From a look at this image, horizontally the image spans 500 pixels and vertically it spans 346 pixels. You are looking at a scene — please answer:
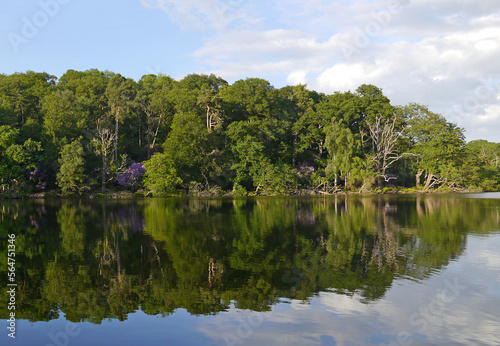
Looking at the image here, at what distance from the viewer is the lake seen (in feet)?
26.2

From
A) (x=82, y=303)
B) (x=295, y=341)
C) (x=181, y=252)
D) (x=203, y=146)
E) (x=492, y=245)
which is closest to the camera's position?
(x=295, y=341)

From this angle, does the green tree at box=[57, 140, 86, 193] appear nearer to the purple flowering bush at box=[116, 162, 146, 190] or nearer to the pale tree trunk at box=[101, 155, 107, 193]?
the pale tree trunk at box=[101, 155, 107, 193]

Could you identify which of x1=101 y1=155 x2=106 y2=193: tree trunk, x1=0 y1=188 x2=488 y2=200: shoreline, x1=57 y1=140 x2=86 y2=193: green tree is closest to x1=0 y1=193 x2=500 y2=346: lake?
x1=57 y1=140 x2=86 y2=193: green tree

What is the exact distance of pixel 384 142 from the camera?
70750 mm

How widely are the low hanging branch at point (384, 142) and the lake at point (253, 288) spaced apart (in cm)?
5091

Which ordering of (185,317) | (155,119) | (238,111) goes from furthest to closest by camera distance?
(238,111) < (155,119) < (185,317)

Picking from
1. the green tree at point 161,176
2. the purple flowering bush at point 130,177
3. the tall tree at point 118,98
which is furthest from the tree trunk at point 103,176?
the green tree at point 161,176

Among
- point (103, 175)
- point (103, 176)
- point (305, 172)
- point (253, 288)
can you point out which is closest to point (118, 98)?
point (103, 175)

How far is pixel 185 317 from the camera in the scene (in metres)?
8.89

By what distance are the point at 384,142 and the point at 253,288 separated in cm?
6555

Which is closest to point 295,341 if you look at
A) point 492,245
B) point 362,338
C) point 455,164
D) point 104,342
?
point 362,338

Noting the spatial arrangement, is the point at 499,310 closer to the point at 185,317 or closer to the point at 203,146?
the point at 185,317

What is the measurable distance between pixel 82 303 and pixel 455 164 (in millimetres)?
70218

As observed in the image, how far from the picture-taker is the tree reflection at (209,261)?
995 cm
